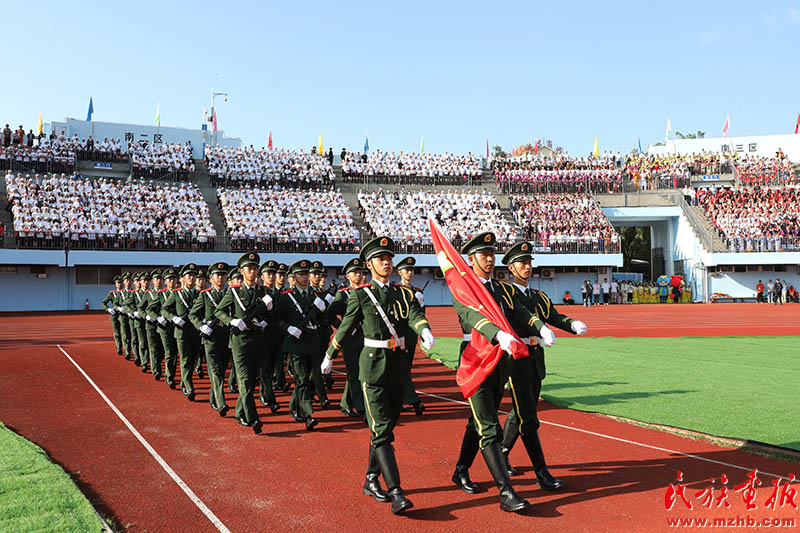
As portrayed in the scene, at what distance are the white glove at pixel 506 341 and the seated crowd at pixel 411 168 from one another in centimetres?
3512

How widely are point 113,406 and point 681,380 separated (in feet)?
28.2

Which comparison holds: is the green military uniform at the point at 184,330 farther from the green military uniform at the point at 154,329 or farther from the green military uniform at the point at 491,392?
the green military uniform at the point at 491,392

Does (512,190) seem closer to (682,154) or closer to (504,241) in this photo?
(504,241)

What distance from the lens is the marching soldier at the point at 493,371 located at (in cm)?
475

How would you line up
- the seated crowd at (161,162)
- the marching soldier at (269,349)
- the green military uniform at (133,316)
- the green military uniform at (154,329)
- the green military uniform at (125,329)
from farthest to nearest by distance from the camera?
the seated crowd at (161,162), the green military uniform at (125,329), the green military uniform at (133,316), the green military uniform at (154,329), the marching soldier at (269,349)

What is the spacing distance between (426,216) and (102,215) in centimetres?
1639

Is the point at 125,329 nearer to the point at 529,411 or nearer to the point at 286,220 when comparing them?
the point at 529,411

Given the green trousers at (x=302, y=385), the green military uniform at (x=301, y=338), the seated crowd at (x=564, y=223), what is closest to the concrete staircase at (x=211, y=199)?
the seated crowd at (x=564, y=223)

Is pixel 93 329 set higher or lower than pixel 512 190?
lower

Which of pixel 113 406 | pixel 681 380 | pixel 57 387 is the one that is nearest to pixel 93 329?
pixel 57 387

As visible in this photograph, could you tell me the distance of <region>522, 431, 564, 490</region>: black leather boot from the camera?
17.2 ft

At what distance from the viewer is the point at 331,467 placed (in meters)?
6.08

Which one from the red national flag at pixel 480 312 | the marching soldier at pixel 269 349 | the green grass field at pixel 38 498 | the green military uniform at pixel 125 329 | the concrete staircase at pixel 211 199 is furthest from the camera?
the concrete staircase at pixel 211 199

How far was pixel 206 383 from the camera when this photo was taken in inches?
450
